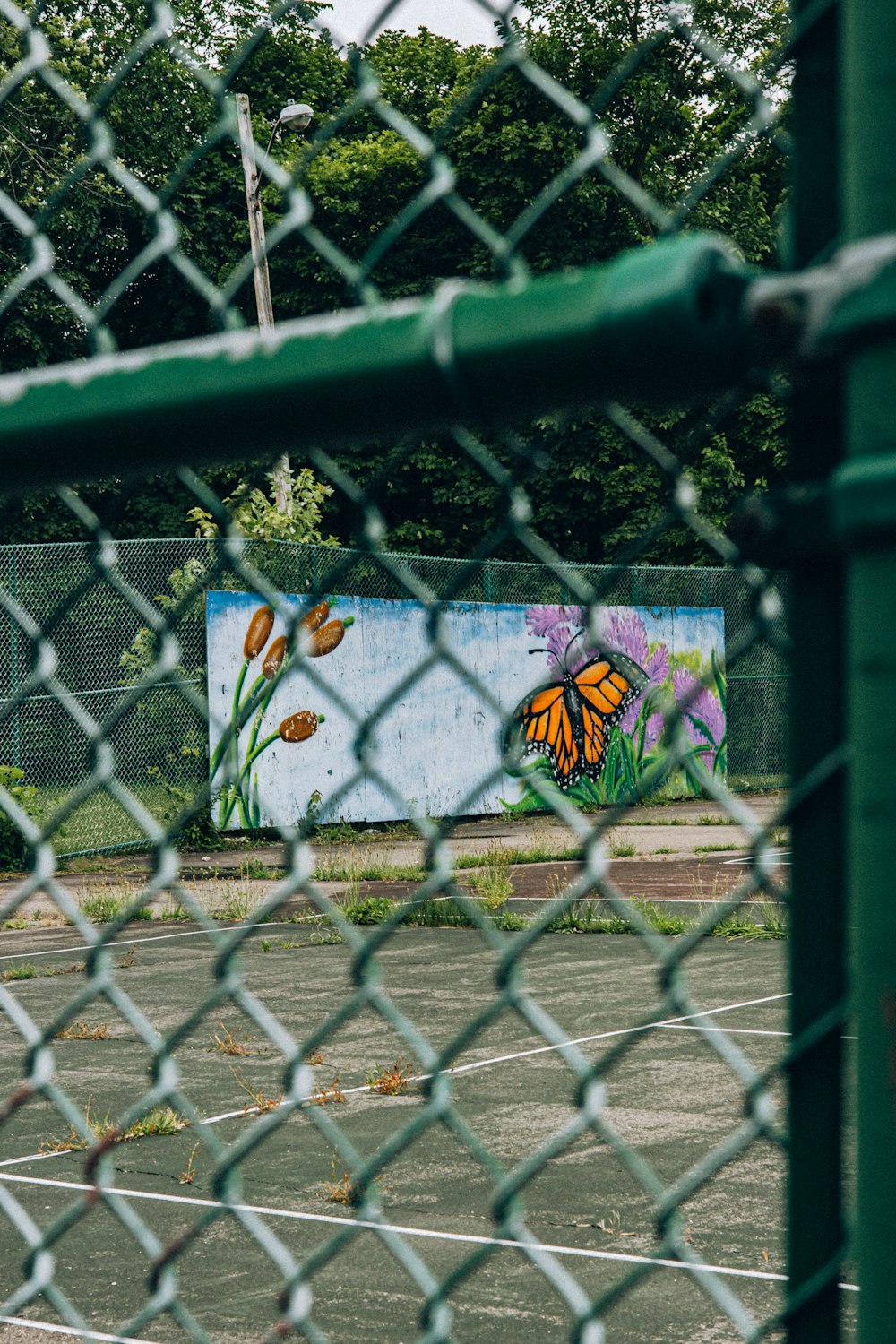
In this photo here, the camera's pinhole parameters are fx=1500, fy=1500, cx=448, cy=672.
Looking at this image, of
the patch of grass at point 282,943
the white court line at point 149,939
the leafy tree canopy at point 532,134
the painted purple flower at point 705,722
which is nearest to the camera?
the leafy tree canopy at point 532,134

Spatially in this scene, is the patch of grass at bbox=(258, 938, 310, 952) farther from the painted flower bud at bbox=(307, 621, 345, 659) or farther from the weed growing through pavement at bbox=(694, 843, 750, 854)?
the weed growing through pavement at bbox=(694, 843, 750, 854)

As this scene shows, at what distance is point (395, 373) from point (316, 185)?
16.8m

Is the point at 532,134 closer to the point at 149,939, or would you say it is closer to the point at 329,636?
the point at 149,939

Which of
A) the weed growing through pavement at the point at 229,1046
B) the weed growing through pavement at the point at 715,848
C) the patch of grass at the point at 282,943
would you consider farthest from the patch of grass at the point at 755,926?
the weed growing through pavement at the point at 229,1046

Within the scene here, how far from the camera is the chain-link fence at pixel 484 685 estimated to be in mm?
773

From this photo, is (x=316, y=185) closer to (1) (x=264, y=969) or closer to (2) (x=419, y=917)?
(2) (x=419, y=917)

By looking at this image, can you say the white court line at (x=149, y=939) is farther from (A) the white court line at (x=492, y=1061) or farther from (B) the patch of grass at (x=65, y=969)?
(A) the white court line at (x=492, y=1061)

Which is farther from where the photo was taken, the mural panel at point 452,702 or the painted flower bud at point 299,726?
the painted flower bud at point 299,726

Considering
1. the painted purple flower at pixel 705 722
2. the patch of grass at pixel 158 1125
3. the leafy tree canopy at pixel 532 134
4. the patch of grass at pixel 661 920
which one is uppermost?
the painted purple flower at pixel 705 722

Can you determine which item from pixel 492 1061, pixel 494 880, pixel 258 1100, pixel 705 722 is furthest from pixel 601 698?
pixel 258 1100

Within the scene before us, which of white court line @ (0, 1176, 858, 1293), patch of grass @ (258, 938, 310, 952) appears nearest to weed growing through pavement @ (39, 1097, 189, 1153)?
white court line @ (0, 1176, 858, 1293)

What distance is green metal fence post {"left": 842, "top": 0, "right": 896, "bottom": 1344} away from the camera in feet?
2.40

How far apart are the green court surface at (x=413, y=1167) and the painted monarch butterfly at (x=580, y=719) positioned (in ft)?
34.3

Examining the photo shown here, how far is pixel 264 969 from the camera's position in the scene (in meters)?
10.5
